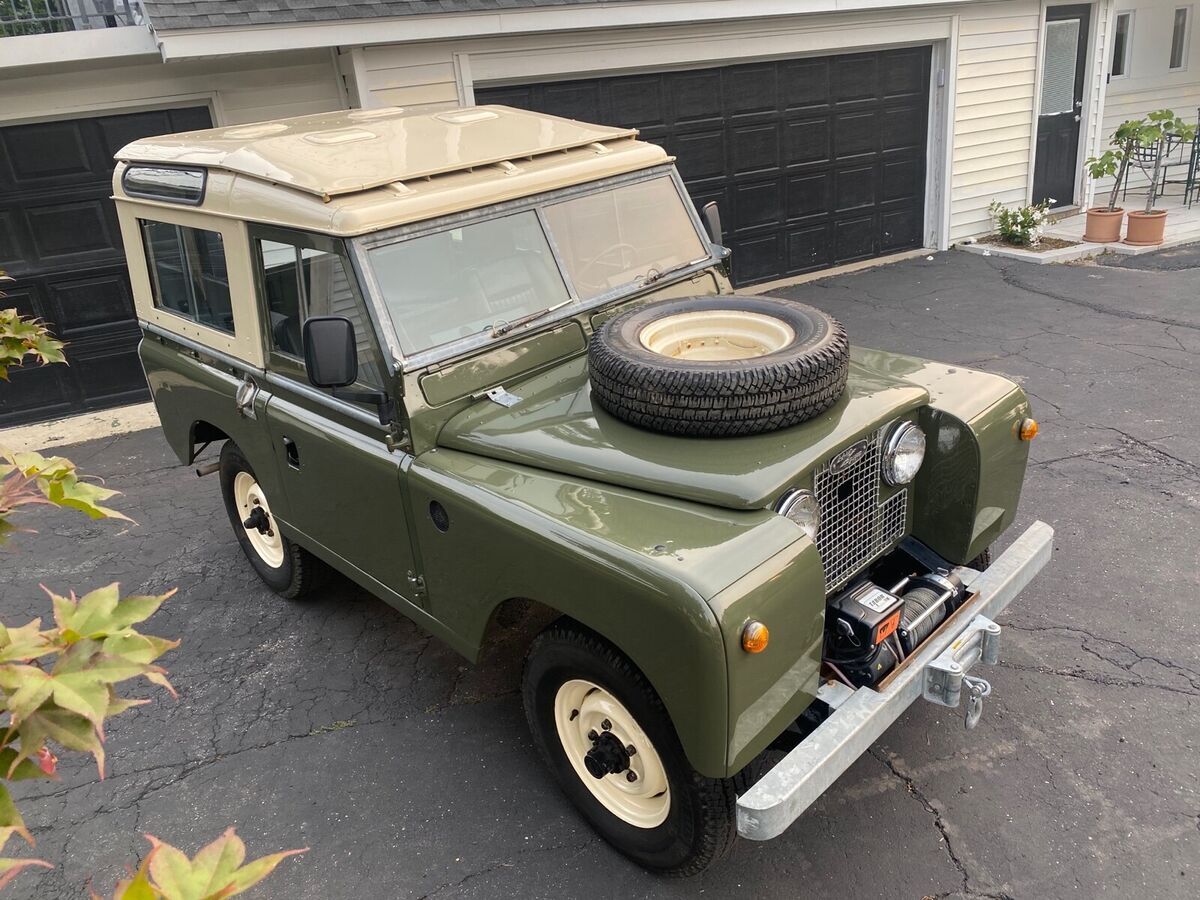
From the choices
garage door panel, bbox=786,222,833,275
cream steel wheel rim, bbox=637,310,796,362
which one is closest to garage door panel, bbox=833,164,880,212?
garage door panel, bbox=786,222,833,275

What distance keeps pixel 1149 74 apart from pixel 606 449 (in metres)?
14.8

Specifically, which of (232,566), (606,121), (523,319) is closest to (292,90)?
(606,121)

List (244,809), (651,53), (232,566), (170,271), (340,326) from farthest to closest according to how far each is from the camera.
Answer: (651,53), (232,566), (170,271), (244,809), (340,326)

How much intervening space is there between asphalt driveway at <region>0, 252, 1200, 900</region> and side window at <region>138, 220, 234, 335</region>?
5.15 ft

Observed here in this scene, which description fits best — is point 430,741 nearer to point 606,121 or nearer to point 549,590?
point 549,590

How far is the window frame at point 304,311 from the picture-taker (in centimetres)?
319

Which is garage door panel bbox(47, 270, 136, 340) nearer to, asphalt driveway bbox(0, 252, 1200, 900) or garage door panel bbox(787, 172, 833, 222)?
asphalt driveway bbox(0, 252, 1200, 900)

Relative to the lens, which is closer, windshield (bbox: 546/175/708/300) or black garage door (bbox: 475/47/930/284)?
windshield (bbox: 546/175/708/300)

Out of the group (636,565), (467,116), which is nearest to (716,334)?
(636,565)

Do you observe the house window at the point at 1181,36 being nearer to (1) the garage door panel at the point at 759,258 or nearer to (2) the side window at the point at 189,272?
(1) the garage door panel at the point at 759,258

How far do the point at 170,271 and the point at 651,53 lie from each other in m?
5.90

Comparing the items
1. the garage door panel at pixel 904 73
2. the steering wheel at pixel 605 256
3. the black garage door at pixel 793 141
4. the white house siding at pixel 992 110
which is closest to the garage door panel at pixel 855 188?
the black garage door at pixel 793 141

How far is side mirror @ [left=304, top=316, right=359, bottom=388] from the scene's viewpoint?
296 centimetres

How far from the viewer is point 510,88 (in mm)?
Answer: 8305
